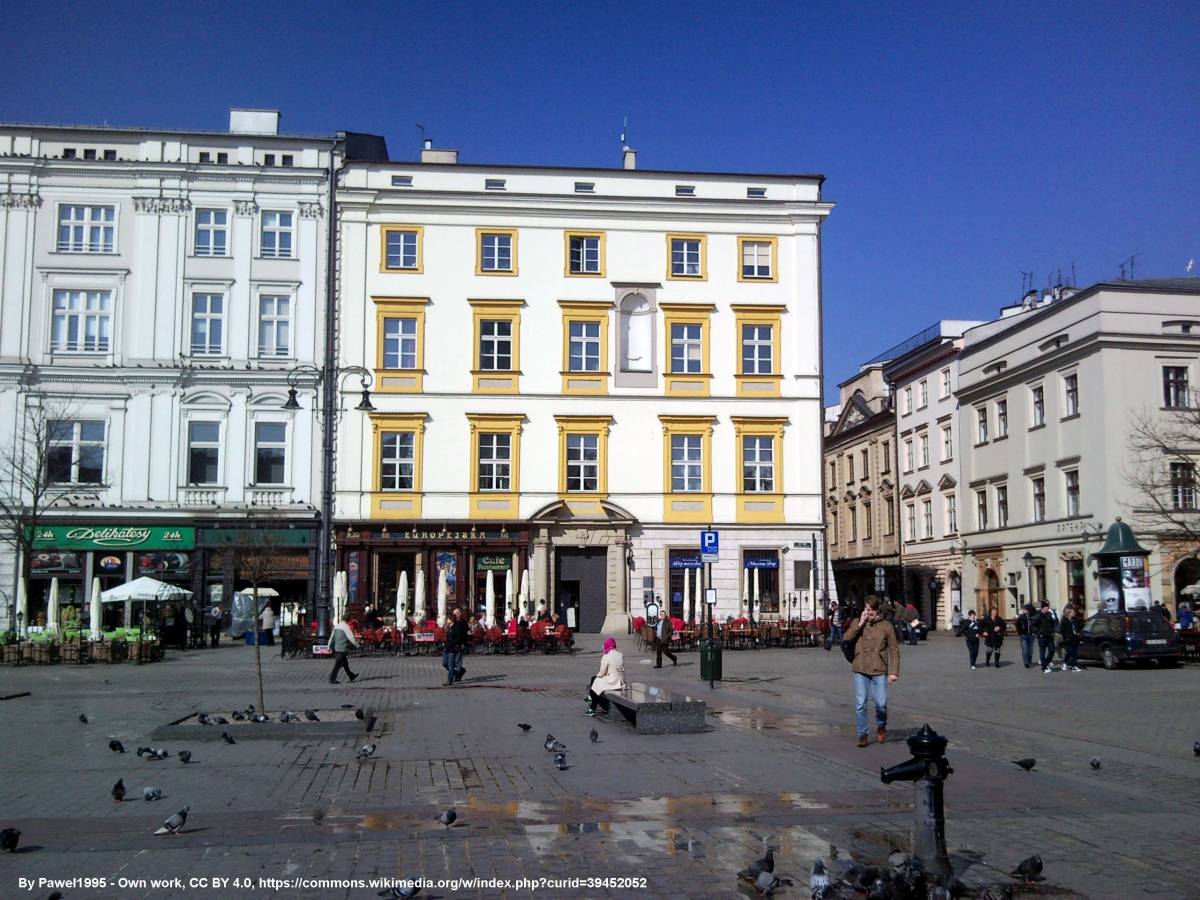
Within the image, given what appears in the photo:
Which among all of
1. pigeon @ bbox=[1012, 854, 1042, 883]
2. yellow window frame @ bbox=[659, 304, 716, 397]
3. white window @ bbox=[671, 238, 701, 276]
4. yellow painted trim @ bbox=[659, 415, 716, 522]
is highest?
white window @ bbox=[671, 238, 701, 276]

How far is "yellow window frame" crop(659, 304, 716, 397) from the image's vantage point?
47.1 metres

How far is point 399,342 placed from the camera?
46562 mm

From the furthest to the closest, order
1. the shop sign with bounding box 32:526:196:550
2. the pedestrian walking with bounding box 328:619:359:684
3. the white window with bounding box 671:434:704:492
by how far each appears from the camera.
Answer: the white window with bounding box 671:434:704:492 → the shop sign with bounding box 32:526:196:550 → the pedestrian walking with bounding box 328:619:359:684

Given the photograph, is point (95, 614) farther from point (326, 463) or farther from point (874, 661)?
point (874, 661)

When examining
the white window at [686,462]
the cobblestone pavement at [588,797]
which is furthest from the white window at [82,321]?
the cobblestone pavement at [588,797]

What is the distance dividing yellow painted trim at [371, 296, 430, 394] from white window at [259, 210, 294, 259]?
4.10 meters

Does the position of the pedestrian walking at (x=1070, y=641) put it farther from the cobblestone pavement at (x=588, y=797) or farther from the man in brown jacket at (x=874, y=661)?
the man in brown jacket at (x=874, y=661)

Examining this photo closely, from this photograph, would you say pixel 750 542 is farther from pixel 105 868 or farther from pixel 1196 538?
pixel 105 868

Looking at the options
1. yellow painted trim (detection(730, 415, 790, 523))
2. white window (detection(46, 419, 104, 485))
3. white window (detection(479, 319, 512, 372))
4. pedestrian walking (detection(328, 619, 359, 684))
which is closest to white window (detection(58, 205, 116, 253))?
white window (detection(46, 419, 104, 485))

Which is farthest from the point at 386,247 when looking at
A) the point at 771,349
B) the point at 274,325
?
the point at 771,349

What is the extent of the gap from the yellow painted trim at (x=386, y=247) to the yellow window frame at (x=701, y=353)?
956 cm

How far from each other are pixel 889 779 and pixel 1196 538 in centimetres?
3164

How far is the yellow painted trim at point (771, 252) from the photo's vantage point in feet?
157

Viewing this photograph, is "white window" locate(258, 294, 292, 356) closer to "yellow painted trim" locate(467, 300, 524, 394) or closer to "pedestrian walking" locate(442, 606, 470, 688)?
"yellow painted trim" locate(467, 300, 524, 394)
